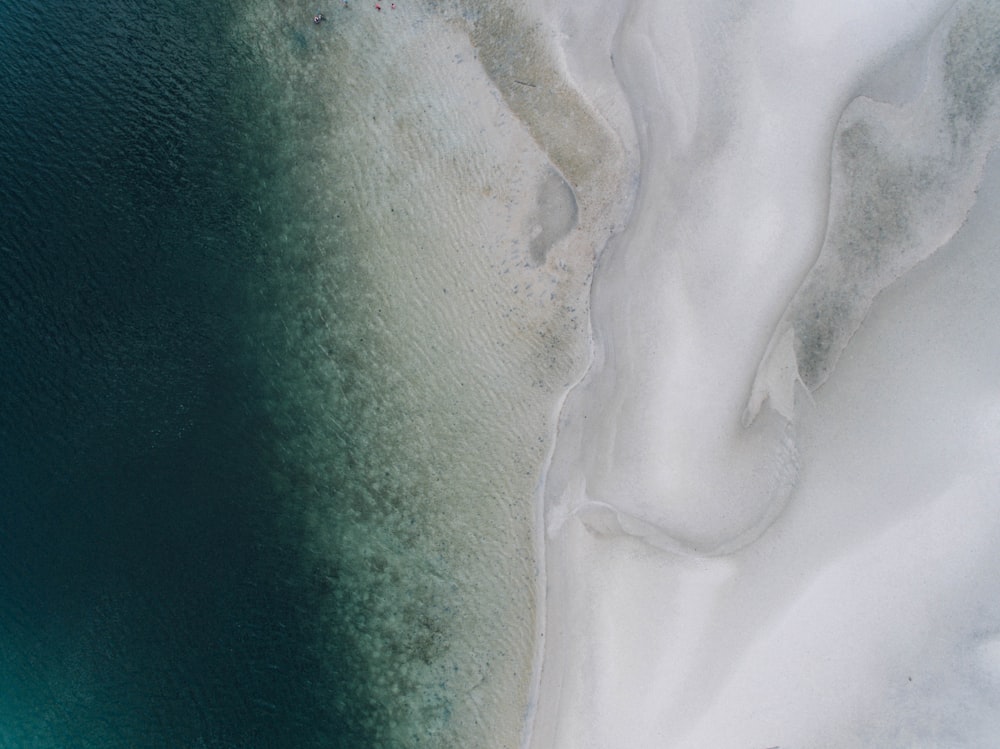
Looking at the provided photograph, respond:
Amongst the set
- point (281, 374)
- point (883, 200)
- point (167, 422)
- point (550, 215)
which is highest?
point (550, 215)

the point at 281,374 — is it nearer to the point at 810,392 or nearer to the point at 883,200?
the point at 810,392

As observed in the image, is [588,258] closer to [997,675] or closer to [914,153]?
[914,153]

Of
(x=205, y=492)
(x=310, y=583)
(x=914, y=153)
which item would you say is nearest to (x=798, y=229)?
(x=914, y=153)

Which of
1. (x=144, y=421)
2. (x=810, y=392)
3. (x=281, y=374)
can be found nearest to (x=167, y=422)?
(x=144, y=421)

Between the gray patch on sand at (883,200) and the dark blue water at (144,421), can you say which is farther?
the dark blue water at (144,421)

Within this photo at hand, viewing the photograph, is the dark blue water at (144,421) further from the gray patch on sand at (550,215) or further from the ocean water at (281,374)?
the gray patch on sand at (550,215)

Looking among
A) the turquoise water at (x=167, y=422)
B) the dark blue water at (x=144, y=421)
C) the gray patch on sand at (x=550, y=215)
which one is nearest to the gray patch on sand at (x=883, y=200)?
the gray patch on sand at (x=550, y=215)
